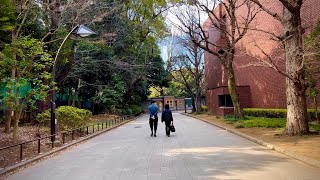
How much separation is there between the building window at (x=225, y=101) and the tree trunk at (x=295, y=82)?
79.0 ft

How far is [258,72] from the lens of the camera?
34812 millimetres

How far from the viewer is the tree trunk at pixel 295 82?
48.4ft

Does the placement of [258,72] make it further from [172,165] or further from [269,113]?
[172,165]

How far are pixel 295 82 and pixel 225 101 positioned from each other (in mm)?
24713

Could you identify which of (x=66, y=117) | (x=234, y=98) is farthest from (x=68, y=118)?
(x=234, y=98)

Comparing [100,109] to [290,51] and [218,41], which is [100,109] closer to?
[218,41]

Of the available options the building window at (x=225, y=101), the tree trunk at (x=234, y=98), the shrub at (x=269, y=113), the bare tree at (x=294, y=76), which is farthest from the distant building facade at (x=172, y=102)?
the bare tree at (x=294, y=76)

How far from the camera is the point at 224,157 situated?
10461 millimetres

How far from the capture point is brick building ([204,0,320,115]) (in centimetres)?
2824

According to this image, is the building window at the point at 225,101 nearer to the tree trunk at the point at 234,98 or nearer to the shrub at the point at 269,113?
the shrub at the point at 269,113

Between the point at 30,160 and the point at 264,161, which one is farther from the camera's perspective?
the point at 30,160

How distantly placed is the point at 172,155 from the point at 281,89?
855 inches

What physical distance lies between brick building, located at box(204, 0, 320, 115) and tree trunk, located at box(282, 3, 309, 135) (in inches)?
361

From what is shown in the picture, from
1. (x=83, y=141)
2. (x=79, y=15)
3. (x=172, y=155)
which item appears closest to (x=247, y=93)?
(x=79, y=15)
